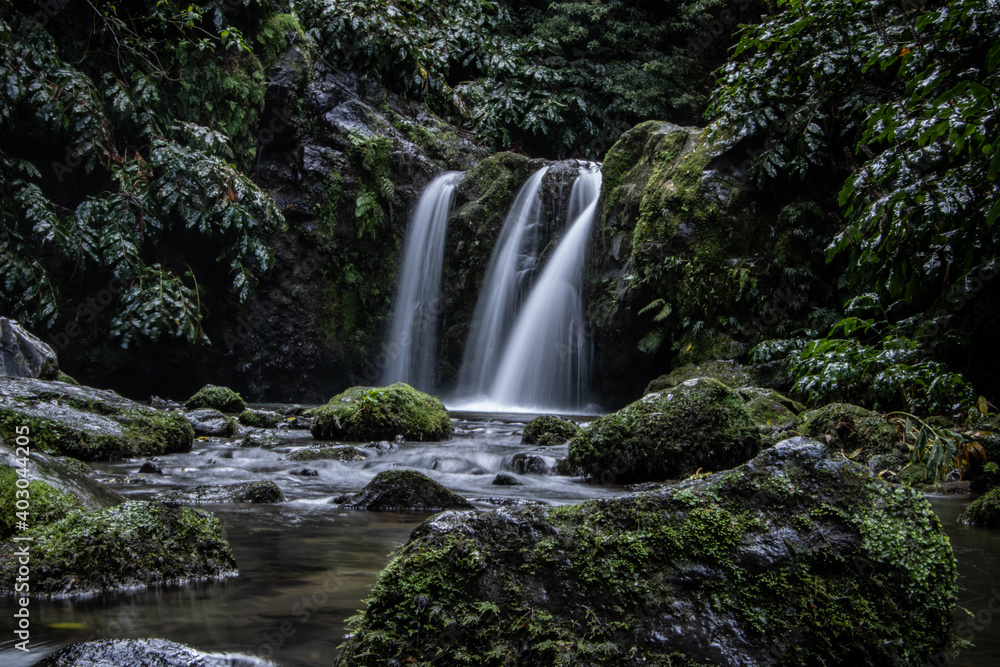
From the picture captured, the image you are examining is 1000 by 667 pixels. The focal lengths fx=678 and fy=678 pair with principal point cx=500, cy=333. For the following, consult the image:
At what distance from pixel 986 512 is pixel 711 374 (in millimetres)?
6465

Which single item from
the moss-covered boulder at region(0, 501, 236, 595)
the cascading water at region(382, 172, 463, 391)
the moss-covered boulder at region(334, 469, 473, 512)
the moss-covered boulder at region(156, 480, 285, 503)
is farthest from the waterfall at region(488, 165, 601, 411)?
the moss-covered boulder at region(0, 501, 236, 595)

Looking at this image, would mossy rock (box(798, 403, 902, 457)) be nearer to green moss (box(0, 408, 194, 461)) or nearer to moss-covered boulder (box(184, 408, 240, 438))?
green moss (box(0, 408, 194, 461))

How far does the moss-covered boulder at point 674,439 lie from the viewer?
19.0 feet

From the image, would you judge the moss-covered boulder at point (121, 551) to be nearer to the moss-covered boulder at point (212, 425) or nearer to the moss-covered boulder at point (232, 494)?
the moss-covered boulder at point (232, 494)

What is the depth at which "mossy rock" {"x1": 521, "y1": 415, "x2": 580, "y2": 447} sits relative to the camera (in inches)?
311

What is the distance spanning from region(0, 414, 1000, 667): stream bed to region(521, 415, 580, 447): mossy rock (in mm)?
1002

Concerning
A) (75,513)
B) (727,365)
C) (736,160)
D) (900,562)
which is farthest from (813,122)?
(75,513)

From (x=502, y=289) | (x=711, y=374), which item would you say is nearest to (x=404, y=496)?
(x=711, y=374)

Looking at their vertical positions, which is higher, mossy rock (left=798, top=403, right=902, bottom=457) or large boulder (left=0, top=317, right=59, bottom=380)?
large boulder (left=0, top=317, right=59, bottom=380)

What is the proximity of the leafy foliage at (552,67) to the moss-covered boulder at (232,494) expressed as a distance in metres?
14.9

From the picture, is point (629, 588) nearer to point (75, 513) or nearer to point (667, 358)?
point (75, 513)

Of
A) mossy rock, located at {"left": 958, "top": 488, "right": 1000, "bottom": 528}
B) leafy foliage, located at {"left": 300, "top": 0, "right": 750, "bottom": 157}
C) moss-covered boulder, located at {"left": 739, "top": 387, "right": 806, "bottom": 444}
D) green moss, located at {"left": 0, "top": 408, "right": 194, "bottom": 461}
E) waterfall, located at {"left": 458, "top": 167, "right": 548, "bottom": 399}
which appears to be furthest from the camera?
leafy foliage, located at {"left": 300, "top": 0, "right": 750, "bottom": 157}

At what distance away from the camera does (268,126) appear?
16031 mm

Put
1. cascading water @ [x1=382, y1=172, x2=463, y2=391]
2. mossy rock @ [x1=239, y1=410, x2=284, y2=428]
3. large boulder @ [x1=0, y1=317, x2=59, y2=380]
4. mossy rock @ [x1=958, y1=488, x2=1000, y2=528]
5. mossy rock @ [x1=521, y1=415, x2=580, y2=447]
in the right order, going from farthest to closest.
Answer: cascading water @ [x1=382, y1=172, x2=463, y2=391] → mossy rock @ [x1=239, y1=410, x2=284, y2=428] → large boulder @ [x1=0, y1=317, x2=59, y2=380] → mossy rock @ [x1=521, y1=415, x2=580, y2=447] → mossy rock @ [x1=958, y1=488, x2=1000, y2=528]
